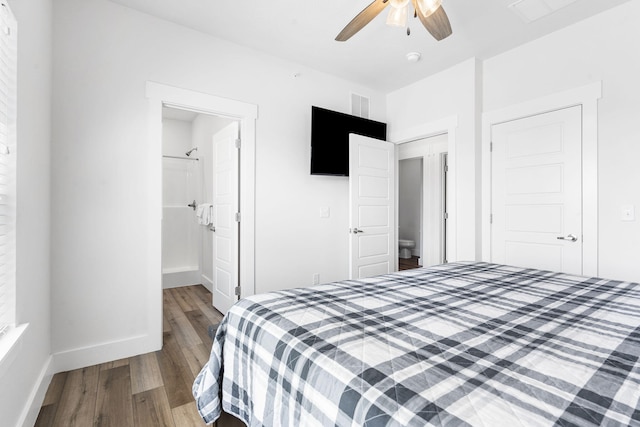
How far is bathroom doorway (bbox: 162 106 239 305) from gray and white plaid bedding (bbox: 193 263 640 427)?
3464mm

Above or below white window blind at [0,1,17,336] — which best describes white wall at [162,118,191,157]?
above

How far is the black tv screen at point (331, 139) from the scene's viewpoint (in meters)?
3.34

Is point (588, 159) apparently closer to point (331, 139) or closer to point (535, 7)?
point (535, 7)

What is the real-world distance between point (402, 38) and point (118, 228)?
2894 mm

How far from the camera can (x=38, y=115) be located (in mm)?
1812

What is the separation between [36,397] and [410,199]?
6623 millimetres

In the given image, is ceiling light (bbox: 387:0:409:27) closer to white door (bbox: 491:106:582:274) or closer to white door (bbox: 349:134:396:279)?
white door (bbox: 349:134:396:279)

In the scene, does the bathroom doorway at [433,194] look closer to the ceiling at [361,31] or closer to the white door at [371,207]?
the white door at [371,207]

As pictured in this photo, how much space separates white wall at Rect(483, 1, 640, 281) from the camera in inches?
92.0

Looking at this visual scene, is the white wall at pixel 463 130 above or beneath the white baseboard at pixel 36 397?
above

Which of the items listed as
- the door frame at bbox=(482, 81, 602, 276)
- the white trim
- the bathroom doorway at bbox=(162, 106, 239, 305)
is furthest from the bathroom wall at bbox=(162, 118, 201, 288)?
the door frame at bbox=(482, 81, 602, 276)

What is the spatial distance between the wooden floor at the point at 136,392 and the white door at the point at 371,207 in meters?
1.83

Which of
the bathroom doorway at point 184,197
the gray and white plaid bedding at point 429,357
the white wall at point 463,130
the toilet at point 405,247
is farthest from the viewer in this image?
the toilet at point 405,247

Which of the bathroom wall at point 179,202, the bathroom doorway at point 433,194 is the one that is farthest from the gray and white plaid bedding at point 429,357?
the bathroom wall at point 179,202
